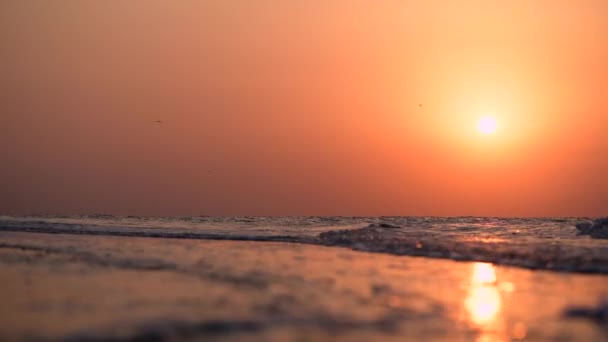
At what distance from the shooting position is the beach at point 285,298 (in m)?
8.74

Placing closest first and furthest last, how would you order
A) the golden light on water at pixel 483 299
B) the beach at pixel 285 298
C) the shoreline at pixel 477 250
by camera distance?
the beach at pixel 285 298 → the golden light on water at pixel 483 299 → the shoreline at pixel 477 250

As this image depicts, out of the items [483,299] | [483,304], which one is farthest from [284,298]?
[483,299]

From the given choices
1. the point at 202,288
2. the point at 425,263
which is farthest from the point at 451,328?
the point at 425,263

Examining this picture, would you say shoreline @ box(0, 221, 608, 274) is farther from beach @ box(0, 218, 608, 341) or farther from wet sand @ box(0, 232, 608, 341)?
wet sand @ box(0, 232, 608, 341)

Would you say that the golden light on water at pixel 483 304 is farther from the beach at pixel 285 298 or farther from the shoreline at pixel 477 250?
the shoreline at pixel 477 250

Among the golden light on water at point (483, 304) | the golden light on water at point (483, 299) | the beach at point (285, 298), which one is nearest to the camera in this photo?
the beach at point (285, 298)

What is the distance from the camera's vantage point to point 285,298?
11.2 meters

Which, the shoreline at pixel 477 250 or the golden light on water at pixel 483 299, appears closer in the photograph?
the golden light on water at pixel 483 299

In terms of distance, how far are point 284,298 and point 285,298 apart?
18 mm

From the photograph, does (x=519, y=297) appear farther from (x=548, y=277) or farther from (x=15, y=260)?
(x=15, y=260)

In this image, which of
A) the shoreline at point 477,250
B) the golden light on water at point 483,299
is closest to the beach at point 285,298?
the golden light on water at point 483,299

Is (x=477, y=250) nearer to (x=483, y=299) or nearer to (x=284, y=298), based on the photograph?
(x=483, y=299)

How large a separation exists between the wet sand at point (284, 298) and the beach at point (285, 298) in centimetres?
2

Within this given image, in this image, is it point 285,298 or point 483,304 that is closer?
point 483,304
